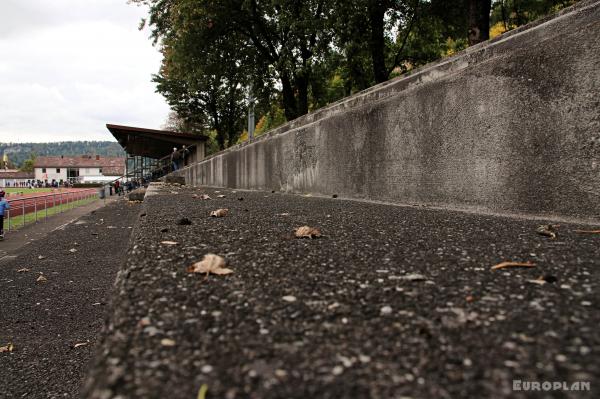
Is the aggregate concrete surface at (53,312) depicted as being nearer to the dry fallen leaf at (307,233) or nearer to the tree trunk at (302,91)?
the dry fallen leaf at (307,233)

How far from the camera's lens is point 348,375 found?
0.88 metres

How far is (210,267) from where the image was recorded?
5.41 ft

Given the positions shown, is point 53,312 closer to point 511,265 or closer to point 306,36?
point 511,265

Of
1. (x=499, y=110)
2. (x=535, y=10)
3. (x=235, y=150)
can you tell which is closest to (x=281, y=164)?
(x=235, y=150)

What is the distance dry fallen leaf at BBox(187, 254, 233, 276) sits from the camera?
1.62m

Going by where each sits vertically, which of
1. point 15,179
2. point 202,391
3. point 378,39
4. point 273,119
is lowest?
point 202,391

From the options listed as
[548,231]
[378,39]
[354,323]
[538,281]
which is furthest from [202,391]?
[378,39]

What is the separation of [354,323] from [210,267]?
0.73m

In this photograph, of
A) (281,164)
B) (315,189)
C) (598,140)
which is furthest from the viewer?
(281,164)

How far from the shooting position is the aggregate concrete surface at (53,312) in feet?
15.0

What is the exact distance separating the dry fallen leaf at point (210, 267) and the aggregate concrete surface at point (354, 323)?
43 millimetres

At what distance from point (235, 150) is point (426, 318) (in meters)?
10.6

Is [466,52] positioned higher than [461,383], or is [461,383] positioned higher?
[466,52]

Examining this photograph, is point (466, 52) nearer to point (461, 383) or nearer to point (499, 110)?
point (499, 110)
